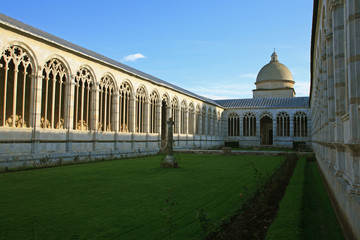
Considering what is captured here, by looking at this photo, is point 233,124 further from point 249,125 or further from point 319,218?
point 319,218

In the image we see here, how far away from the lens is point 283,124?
1698 inches

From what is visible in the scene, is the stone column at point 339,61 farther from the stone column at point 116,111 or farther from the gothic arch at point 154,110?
the gothic arch at point 154,110

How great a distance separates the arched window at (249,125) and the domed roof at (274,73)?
9.79 meters

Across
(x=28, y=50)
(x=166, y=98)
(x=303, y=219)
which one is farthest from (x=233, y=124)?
(x=303, y=219)

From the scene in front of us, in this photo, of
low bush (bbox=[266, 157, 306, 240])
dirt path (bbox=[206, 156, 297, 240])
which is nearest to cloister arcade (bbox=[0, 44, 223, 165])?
dirt path (bbox=[206, 156, 297, 240])

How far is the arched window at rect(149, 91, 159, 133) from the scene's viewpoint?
2839 cm

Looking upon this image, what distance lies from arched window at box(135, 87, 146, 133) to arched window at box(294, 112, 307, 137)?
81.4ft

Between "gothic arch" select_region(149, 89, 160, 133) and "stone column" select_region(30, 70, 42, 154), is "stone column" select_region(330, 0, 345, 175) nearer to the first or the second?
"stone column" select_region(30, 70, 42, 154)

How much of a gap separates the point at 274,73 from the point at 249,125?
14.1 meters

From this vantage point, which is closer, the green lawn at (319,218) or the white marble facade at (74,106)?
the green lawn at (319,218)

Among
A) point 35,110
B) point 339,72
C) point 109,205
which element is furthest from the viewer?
point 35,110

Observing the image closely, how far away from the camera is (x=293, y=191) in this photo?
8.22 metres

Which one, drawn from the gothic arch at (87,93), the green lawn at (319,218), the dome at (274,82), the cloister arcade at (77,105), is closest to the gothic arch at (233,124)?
the dome at (274,82)

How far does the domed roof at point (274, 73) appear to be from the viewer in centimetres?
5300
